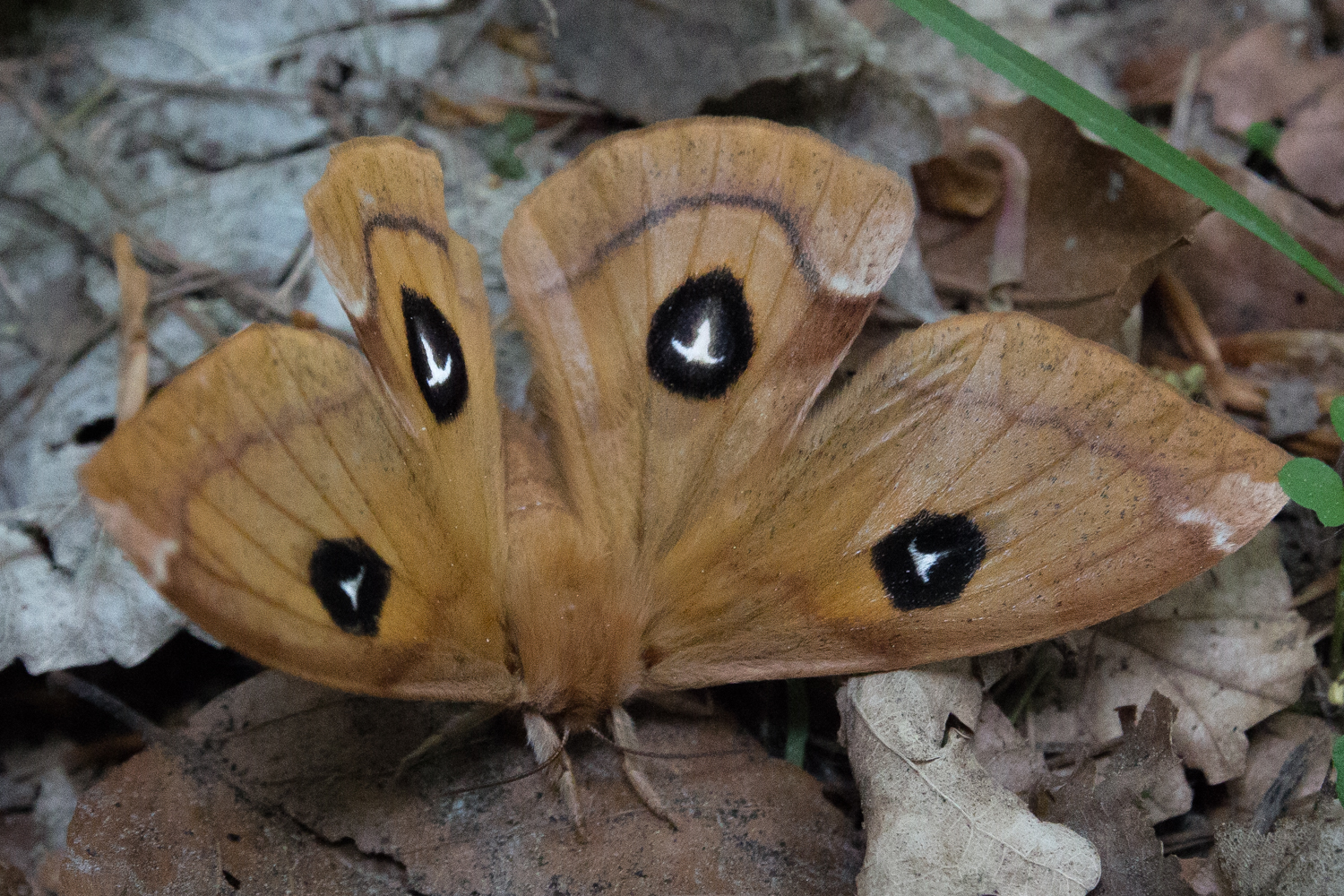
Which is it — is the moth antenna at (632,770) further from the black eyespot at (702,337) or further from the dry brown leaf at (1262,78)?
the dry brown leaf at (1262,78)

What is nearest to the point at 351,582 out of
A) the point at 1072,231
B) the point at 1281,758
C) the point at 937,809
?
the point at 937,809

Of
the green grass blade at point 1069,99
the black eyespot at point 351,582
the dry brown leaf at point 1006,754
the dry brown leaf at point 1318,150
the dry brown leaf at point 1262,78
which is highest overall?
the green grass blade at point 1069,99

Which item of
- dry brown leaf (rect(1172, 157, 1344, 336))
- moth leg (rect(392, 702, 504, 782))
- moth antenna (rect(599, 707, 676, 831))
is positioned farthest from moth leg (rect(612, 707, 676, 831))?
dry brown leaf (rect(1172, 157, 1344, 336))

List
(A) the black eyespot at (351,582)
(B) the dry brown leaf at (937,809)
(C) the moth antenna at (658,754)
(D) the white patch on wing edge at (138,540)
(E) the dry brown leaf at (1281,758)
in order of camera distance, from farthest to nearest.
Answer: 1. (E) the dry brown leaf at (1281,758)
2. (C) the moth antenna at (658,754)
3. (B) the dry brown leaf at (937,809)
4. (A) the black eyespot at (351,582)
5. (D) the white patch on wing edge at (138,540)

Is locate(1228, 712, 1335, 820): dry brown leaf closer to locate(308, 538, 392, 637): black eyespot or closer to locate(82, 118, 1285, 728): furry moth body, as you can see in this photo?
locate(82, 118, 1285, 728): furry moth body

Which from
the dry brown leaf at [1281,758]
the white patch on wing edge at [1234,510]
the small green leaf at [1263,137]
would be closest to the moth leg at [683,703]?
the white patch on wing edge at [1234,510]
